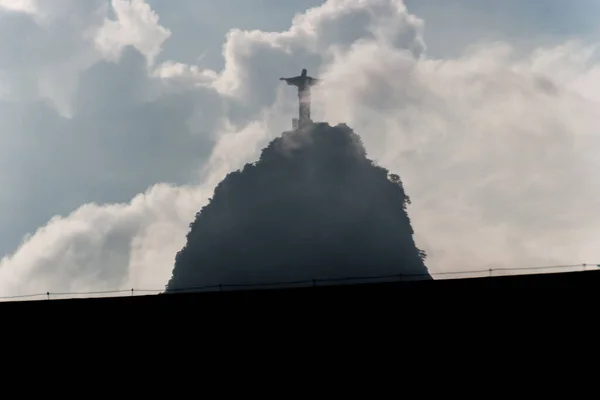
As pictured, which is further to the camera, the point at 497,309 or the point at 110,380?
the point at 110,380

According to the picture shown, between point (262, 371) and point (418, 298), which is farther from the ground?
point (418, 298)

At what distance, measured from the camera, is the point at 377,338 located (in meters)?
29.8

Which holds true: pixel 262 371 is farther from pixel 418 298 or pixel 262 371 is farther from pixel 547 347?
pixel 547 347

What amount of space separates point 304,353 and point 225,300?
4.18 meters

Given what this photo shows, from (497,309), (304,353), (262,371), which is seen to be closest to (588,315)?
(497,309)

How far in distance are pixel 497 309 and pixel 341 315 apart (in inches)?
251

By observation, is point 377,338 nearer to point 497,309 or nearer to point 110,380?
point 497,309

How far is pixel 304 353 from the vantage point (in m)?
30.5

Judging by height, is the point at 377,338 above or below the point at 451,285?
below

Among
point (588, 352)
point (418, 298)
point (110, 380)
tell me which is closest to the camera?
point (588, 352)

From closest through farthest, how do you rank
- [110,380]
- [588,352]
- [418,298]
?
[588,352] → [418,298] → [110,380]

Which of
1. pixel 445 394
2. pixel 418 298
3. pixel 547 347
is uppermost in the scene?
pixel 418 298

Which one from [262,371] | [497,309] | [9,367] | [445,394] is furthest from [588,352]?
[9,367]

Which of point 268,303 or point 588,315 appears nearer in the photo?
point 588,315
